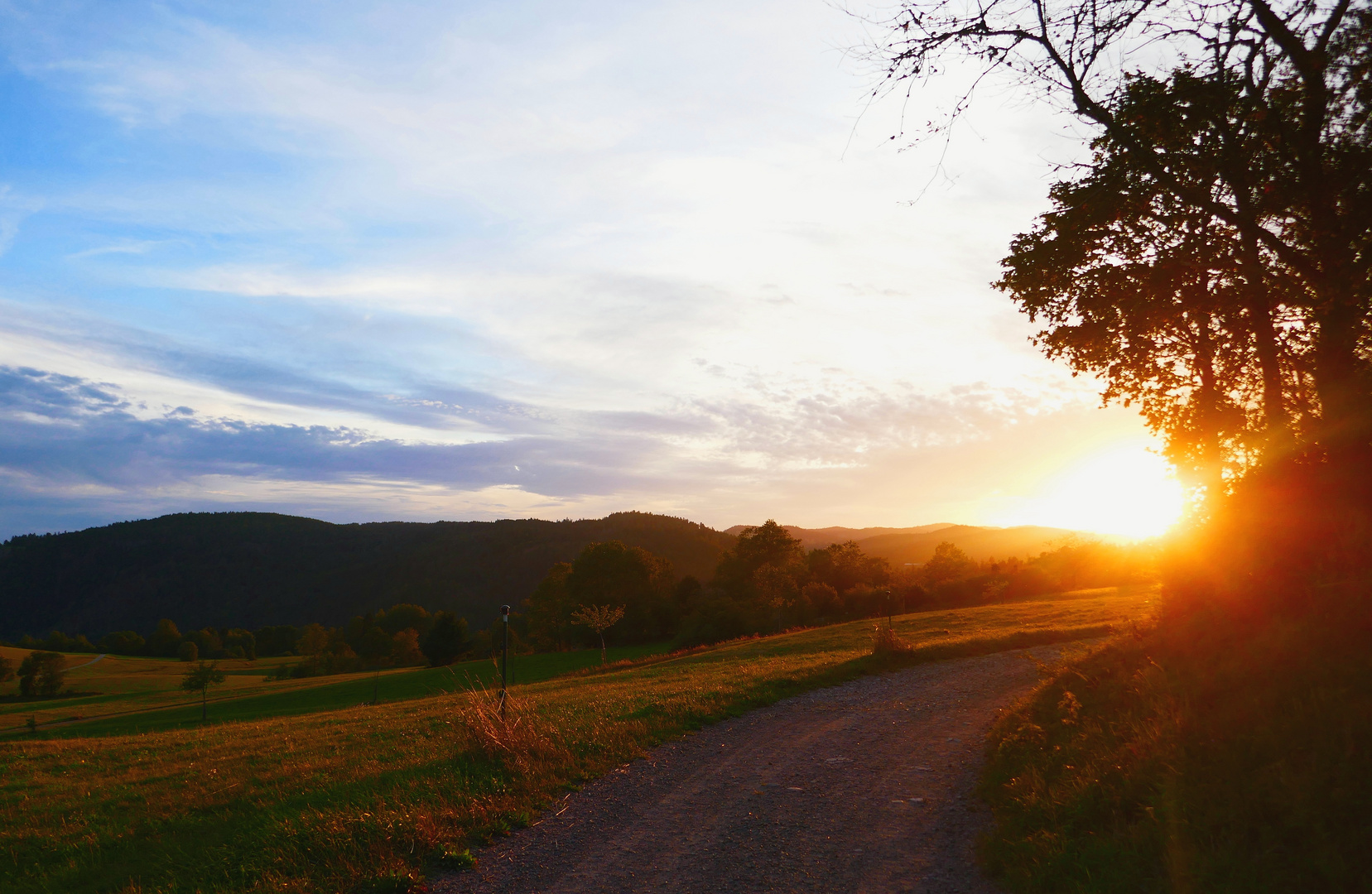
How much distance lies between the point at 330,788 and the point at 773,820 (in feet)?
18.6

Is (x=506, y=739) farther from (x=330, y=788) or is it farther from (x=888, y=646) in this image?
(x=888, y=646)

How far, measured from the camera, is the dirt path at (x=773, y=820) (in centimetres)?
576

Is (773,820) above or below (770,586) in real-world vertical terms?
above

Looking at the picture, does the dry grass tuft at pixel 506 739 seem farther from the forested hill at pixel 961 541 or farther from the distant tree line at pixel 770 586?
the forested hill at pixel 961 541

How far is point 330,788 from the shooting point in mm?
8656

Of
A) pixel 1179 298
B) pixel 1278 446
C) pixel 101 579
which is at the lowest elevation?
pixel 101 579

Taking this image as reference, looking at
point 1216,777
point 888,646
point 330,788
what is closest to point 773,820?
point 1216,777

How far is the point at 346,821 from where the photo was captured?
6.69 metres

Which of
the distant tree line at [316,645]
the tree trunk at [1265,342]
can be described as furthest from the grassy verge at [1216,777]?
the distant tree line at [316,645]

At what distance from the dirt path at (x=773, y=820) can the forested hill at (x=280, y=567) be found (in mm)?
120094

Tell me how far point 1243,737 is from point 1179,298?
5.92m

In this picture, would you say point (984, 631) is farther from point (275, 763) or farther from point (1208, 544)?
point (275, 763)

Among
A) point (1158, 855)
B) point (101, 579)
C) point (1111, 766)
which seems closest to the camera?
point (1158, 855)

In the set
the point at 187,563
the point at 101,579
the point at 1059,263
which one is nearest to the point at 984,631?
the point at 1059,263
